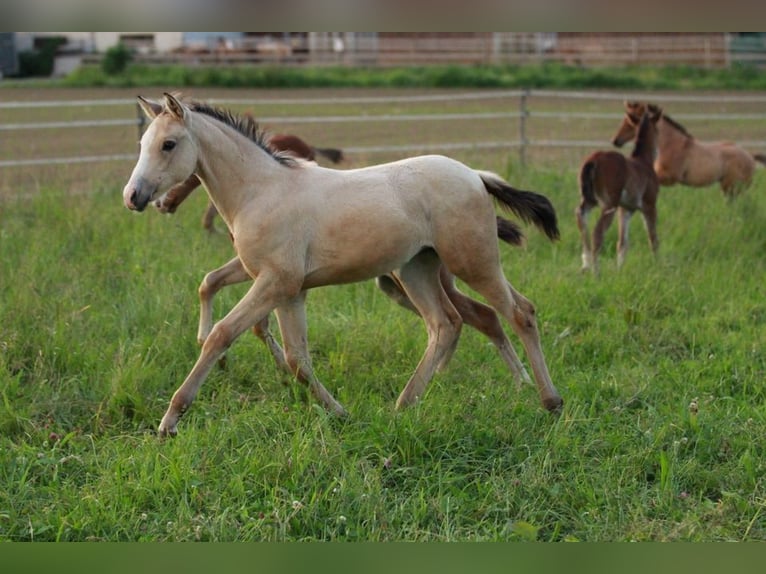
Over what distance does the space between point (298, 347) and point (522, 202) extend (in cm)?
157

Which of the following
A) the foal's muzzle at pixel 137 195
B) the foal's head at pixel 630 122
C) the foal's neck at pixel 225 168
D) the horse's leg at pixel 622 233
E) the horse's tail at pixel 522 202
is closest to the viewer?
the foal's muzzle at pixel 137 195

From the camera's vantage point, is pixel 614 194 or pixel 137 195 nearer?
pixel 137 195

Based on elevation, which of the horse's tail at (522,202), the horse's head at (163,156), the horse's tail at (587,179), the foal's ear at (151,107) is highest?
the foal's ear at (151,107)

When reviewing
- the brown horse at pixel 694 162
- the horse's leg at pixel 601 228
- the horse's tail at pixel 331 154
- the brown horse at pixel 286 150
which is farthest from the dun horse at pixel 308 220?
the brown horse at pixel 694 162

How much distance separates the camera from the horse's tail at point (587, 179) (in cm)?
953

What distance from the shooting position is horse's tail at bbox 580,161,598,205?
953 centimetres

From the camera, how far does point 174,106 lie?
5047 mm

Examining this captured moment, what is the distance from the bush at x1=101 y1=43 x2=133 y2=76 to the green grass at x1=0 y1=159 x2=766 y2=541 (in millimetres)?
19127

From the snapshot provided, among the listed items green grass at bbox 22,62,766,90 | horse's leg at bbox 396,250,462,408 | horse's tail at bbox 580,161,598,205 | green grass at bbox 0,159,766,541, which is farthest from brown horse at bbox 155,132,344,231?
green grass at bbox 22,62,766,90

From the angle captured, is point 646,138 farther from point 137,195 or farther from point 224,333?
point 137,195

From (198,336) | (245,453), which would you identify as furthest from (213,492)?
(198,336)

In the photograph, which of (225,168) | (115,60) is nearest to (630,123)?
(225,168)

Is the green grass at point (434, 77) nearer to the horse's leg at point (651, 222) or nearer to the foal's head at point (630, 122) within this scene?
the foal's head at point (630, 122)

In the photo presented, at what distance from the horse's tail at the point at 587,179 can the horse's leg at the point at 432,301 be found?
402 centimetres
